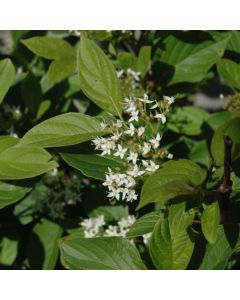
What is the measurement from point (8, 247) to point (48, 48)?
1.88 feet

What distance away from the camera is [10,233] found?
1616 millimetres

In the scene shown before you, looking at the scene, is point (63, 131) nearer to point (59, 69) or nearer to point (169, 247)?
point (169, 247)

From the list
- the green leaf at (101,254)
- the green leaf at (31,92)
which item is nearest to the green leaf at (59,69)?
the green leaf at (31,92)

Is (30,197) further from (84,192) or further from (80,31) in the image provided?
(80,31)

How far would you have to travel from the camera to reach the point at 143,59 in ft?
4.74

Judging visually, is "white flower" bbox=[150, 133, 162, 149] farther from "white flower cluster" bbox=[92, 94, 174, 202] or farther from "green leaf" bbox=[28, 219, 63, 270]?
"green leaf" bbox=[28, 219, 63, 270]

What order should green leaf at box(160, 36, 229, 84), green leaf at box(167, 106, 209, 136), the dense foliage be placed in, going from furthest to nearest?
1. green leaf at box(167, 106, 209, 136)
2. green leaf at box(160, 36, 229, 84)
3. the dense foliage

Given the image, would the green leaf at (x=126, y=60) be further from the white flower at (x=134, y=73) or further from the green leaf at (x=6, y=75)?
the green leaf at (x=6, y=75)

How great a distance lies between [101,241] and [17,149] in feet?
0.83

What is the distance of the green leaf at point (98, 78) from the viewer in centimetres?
113

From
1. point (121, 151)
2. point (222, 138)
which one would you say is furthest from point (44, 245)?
point (222, 138)

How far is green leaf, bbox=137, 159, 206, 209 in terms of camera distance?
0.87 m

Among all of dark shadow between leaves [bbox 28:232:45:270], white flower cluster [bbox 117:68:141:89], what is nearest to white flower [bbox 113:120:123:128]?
white flower cluster [bbox 117:68:141:89]

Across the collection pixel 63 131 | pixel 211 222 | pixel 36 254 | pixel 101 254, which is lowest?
pixel 36 254
